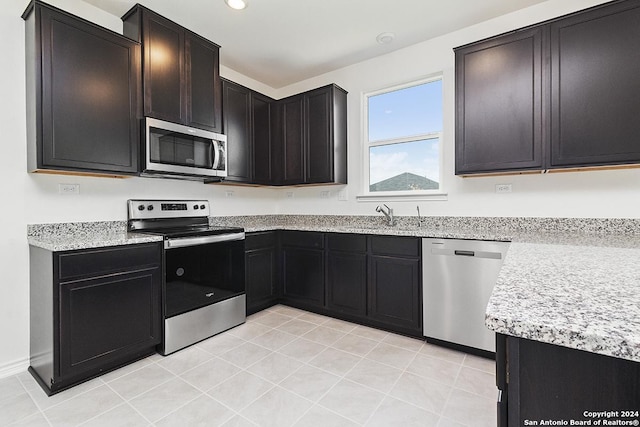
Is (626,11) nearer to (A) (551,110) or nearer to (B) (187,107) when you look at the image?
(A) (551,110)

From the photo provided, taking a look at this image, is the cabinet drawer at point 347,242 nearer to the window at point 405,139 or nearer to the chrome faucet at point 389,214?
the chrome faucet at point 389,214

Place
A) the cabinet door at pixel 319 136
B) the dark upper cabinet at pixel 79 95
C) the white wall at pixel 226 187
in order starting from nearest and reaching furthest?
the dark upper cabinet at pixel 79 95, the white wall at pixel 226 187, the cabinet door at pixel 319 136

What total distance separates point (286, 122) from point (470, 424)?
3.28 metres

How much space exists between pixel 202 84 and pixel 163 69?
358 mm

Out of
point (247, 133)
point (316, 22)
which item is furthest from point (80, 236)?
point (316, 22)

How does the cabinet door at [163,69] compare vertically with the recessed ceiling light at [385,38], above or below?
below

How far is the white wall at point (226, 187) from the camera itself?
2082 millimetres

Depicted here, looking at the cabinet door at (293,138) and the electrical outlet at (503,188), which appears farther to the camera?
the cabinet door at (293,138)

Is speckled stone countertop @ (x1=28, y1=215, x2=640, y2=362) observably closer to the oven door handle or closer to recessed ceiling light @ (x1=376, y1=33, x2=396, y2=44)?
the oven door handle

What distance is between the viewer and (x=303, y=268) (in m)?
3.33

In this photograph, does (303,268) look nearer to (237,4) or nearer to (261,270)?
(261,270)

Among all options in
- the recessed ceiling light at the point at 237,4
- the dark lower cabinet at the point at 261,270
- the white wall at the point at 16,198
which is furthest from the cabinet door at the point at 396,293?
the white wall at the point at 16,198

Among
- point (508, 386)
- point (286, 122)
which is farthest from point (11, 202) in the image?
point (508, 386)

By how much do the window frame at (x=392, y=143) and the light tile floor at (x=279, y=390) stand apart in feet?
4.63
